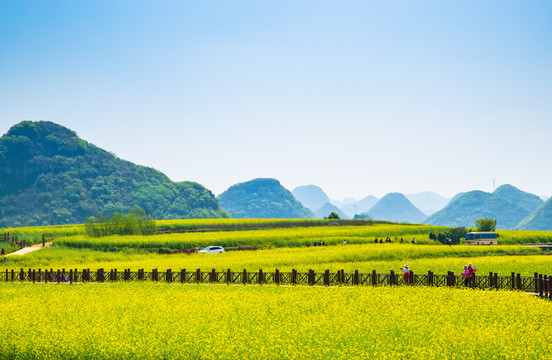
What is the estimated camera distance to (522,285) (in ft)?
115

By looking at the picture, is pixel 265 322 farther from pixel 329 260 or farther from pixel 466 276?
pixel 329 260

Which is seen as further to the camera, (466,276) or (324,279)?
(324,279)

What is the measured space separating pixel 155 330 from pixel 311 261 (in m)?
32.5

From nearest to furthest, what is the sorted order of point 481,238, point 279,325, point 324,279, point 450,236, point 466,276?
1. point 279,325
2. point 466,276
3. point 324,279
4. point 481,238
5. point 450,236

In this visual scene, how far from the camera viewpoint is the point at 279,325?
72.6ft

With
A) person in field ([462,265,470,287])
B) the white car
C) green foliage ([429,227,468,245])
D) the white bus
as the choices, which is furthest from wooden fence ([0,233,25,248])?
the white bus

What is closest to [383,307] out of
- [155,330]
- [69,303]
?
[155,330]

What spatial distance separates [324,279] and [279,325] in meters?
14.6

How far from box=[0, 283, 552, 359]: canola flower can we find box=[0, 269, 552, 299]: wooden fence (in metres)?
3.80

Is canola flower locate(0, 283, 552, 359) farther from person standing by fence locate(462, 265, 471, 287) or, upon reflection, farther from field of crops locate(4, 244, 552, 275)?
field of crops locate(4, 244, 552, 275)

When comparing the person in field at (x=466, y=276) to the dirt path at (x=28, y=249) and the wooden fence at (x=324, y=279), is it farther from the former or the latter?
the dirt path at (x=28, y=249)

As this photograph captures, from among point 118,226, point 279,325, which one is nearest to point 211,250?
point 118,226

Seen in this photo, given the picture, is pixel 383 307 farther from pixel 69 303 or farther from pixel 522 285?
pixel 69 303

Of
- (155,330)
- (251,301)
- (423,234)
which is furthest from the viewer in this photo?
(423,234)
